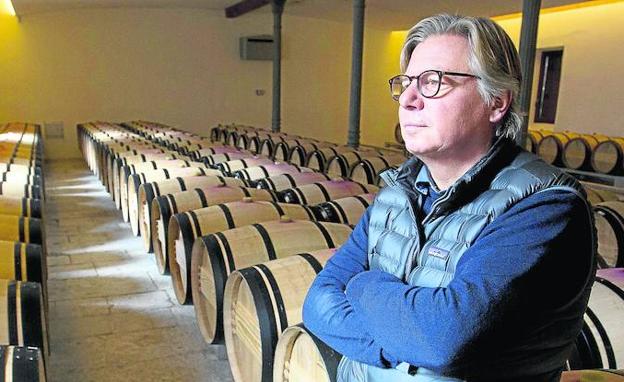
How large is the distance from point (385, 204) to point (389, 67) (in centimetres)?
1422

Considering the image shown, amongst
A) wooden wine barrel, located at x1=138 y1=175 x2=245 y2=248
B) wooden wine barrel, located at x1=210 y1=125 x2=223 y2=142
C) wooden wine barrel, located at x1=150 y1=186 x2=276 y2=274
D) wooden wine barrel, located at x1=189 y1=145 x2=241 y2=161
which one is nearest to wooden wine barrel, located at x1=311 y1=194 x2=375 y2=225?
wooden wine barrel, located at x1=150 y1=186 x2=276 y2=274

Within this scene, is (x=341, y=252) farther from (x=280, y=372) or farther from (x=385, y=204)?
(x=280, y=372)

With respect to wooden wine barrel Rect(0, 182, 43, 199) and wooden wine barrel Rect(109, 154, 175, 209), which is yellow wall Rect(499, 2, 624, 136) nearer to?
wooden wine barrel Rect(109, 154, 175, 209)

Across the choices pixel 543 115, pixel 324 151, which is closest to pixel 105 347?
pixel 324 151

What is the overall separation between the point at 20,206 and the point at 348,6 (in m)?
9.57

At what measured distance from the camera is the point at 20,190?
3762 millimetres

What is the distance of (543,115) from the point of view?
36.5 ft

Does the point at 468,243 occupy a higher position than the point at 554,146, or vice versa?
the point at 468,243

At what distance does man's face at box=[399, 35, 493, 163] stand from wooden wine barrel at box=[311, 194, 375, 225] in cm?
208

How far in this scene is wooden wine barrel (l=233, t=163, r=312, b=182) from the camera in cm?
466

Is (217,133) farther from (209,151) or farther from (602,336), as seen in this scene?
(602,336)

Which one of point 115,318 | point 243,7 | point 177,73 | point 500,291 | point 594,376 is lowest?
point 115,318

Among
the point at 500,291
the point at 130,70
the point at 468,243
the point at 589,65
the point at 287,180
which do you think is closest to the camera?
the point at 500,291

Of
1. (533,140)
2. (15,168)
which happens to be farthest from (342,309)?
(533,140)
